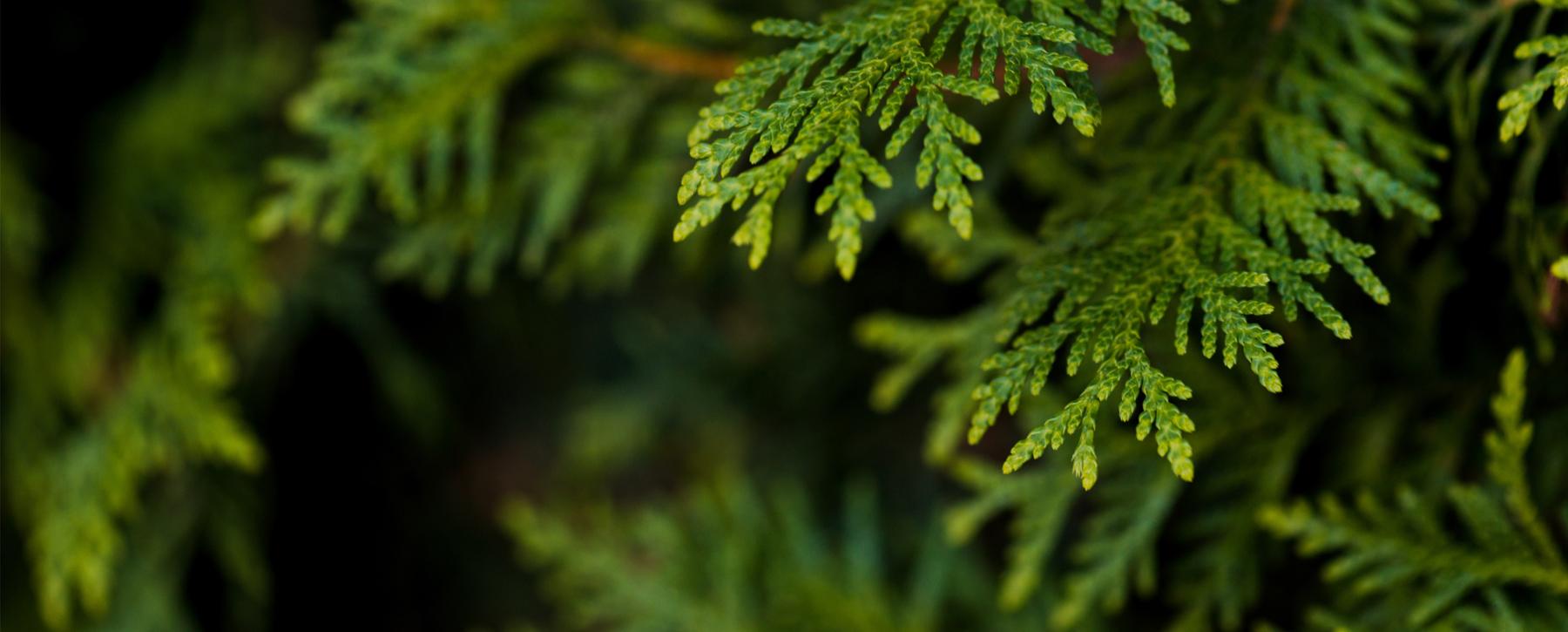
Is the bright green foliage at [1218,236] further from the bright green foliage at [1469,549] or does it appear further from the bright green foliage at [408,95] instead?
the bright green foliage at [408,95]

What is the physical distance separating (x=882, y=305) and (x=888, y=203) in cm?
56

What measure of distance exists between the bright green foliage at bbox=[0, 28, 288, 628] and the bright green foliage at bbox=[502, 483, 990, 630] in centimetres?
55

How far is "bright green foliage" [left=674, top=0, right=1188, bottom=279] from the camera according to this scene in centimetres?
84

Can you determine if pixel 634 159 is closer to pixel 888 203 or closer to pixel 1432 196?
pixel 888 203

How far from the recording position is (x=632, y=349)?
250cm

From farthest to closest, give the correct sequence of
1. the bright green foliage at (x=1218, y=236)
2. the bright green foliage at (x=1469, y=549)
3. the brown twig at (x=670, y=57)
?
1. the brown twig at (x=670, y=57)
2. the bright green foliage at (x=1469, y=549)
3. the bright green foliage at (x=1218, y=236)

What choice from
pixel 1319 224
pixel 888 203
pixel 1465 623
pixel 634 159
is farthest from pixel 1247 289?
pixel 634 159

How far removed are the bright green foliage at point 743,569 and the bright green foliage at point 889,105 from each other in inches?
33.8

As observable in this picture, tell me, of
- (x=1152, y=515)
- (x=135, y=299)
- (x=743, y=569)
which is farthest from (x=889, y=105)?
(x=135, y=299)

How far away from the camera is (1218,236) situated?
955mm

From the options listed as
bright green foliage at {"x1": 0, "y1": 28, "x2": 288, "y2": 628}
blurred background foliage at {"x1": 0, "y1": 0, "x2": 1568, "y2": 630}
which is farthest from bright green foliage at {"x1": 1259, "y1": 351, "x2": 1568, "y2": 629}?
bright green foliage at {"x1": 0, "y1": 28, "x2": 288, "y2": 628}

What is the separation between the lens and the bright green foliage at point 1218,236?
0.84 metres

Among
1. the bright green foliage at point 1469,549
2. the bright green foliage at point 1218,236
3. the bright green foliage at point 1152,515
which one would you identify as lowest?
the bright green foliage at point 1152,515

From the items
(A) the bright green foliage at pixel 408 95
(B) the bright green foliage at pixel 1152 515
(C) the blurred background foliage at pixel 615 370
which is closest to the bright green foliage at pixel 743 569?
(C) the blurred background foliage at pixel 615 370
